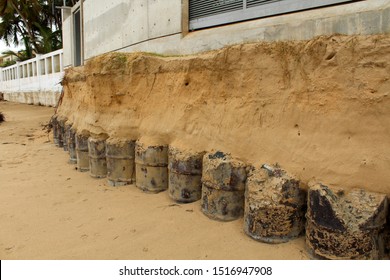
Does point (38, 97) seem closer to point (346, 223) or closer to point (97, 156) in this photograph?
point (97, 156)

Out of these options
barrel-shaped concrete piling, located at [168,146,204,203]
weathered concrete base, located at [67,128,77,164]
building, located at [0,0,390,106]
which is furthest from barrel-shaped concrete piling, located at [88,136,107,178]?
building, located at [0,0,390,106]

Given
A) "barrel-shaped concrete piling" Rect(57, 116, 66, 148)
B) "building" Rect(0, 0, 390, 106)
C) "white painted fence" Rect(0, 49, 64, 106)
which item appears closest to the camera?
"building" Rect(0, 0, 390, 106)

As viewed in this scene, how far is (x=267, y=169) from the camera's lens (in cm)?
263

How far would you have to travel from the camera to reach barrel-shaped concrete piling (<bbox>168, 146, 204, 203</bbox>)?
3189 mm

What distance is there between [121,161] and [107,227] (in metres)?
1.05

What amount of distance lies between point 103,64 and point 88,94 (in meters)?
0.81

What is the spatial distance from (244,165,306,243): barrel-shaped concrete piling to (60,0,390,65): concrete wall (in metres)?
1.28

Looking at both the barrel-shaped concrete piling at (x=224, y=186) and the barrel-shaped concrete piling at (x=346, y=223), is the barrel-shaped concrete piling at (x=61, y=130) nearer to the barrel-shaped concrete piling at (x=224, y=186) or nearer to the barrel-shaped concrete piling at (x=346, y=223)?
the barrel-shaped concrete piling at (x=224, y=186)

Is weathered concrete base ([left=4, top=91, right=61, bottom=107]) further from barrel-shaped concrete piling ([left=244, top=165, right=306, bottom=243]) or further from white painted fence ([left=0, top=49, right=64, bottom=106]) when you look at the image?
barrel-shaped concrete piling ([left=244, top=165, right=306, bottom=243])

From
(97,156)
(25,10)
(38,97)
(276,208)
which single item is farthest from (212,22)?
(25,10)

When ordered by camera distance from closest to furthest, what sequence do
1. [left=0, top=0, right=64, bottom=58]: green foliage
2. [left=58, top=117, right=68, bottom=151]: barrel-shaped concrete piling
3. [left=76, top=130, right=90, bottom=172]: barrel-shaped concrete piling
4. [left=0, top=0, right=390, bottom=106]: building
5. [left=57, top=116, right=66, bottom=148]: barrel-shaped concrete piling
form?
[left=0, top=0, right=390, bottom=106]: building < [left=76, top=130, right=90, bottom=172]: barrel-shaped concrete piling < [left=58, top=117, right=68, bottom=151]: barrel-shaped concrete piling < [left=57, top=116, right=66, bottom=148]: barrel-shaped concrete piling < [left=0, top=0, right=64, bottom=58]: green foliage

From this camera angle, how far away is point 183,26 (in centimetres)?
442

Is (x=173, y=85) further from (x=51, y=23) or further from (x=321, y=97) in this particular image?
(x=51, y=23)

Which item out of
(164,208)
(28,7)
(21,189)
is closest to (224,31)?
(164,208)
